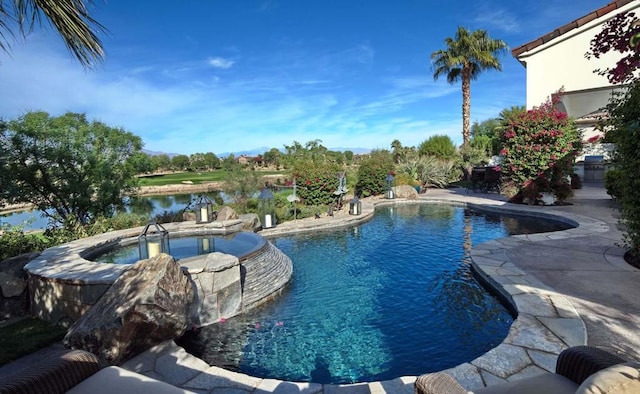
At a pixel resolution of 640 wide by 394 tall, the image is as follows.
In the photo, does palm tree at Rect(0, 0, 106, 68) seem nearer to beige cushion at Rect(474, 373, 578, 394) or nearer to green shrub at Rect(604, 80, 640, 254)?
beige cushion at Rect(474, 373, 578, 394)

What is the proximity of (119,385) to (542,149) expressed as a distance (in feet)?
40.8

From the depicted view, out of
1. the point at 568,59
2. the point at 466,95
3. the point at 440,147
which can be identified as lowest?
the point at 440,147

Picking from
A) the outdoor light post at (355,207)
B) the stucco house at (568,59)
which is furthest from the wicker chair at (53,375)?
the stucco house at (568,59)

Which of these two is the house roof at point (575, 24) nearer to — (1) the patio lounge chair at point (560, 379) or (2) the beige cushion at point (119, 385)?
(1) the patio lounge chair at point (560, 379)

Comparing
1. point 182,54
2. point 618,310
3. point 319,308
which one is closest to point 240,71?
point 182,54

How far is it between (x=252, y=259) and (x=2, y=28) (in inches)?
157

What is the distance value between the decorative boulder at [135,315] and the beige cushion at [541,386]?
3.07 metres

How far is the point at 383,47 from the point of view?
Answer: 21.9m

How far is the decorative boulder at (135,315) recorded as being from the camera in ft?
10.3

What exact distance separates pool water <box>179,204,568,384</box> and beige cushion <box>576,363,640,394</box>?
7.50ft

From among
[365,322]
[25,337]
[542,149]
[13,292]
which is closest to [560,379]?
[365,322]

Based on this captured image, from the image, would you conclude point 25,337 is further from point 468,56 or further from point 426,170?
point 468,56

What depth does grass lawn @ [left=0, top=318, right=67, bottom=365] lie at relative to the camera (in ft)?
11.6

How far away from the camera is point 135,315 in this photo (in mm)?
3230
